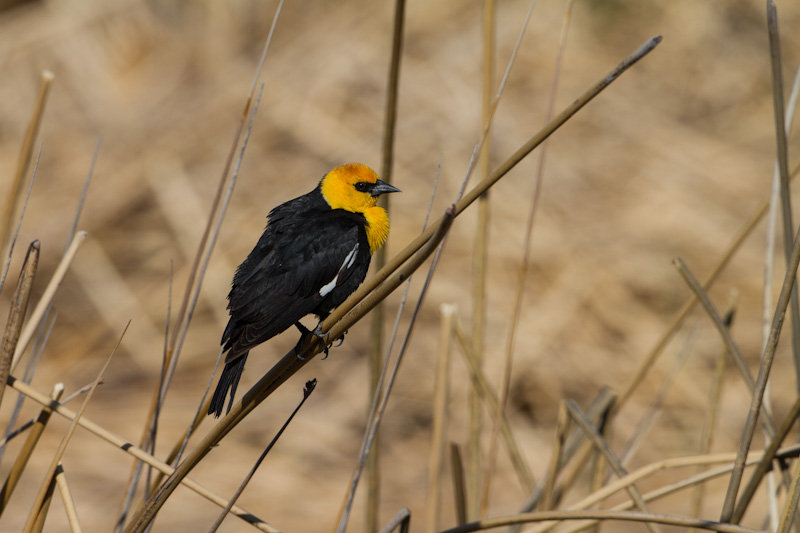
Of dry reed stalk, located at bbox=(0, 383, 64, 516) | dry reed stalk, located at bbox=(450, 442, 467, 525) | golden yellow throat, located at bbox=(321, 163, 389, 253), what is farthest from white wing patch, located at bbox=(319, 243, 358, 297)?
dry reed stalk, located at bbox=(0, 383, 64, 516)

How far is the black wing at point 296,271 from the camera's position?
1.92m

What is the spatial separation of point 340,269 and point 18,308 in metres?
0.83

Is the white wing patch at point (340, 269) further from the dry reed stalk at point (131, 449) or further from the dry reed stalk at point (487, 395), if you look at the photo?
the dry reed stalk at point (131, 449)

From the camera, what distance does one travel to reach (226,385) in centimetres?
172

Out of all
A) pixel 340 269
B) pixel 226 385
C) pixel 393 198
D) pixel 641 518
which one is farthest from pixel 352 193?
pixel 393 198

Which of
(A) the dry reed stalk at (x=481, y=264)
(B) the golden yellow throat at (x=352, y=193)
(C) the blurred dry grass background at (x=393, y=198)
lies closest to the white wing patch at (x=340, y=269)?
(B) the golden yellow throat at (x=352, y=193)

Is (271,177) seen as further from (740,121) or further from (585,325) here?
(740,121)

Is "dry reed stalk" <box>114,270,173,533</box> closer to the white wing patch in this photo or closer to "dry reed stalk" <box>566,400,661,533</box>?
the white wing patch

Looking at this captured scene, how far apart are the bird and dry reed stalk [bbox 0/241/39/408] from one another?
43 cm

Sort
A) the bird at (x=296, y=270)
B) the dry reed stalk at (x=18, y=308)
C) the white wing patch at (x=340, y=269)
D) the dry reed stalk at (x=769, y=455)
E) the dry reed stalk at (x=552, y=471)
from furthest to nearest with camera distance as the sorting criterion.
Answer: the dry reed stalk at (x=552, y=471)
the white wing patch at (x=340, y=269)
the bird at (x=296, y=270)
the dry reed stalk at (x=769, y=455)
the dry reed stalk at (x=18, y=308)

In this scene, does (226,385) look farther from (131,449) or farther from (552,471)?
(552,471)

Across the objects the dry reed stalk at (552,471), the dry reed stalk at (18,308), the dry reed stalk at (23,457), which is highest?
the dry reed stalk at (18,308)

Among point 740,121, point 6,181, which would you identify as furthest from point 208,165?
point 740,121

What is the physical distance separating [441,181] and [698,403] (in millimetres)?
2232
